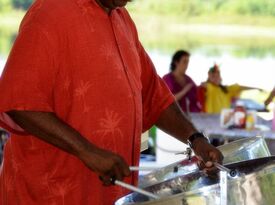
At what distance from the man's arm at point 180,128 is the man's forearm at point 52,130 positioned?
308 millimetres

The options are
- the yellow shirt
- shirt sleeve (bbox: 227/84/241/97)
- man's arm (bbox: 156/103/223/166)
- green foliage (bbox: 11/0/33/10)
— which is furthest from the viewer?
green foliage (bbox: 11/0/33/10)

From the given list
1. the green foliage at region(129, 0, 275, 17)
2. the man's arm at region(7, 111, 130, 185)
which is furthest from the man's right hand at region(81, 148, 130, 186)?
the green foliage at region(129, 0, 275, 17)

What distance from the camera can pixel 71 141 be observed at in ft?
4.06

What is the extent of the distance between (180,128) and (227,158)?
4.7 inches

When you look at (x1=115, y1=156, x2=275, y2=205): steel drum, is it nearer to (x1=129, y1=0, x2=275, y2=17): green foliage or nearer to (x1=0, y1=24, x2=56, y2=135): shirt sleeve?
(x1=0, y1=24, x2=56, y2=135): shirt sleeve

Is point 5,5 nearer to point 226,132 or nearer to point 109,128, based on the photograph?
point 226,132

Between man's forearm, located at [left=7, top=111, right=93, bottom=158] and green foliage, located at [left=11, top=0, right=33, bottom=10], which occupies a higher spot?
green foliage, located at [left=11, top=0, right=33, bottom=10]

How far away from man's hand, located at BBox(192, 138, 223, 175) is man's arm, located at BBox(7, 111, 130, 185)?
23 cm

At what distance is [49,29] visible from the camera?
4.17ft

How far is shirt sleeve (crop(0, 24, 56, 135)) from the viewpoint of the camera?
1.25m

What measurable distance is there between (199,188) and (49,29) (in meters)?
0.38

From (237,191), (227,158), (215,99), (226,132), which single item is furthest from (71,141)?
(215,99)

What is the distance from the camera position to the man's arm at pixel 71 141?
1.21 metres

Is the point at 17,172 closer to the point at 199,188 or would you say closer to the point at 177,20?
the point at 199,188
